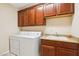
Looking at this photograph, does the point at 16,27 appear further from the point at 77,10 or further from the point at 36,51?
the point at 77,10

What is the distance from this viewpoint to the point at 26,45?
2.62 meters

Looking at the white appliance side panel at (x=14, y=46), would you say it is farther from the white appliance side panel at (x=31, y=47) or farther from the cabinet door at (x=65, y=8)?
the cabinet door at (x=65, y=8)

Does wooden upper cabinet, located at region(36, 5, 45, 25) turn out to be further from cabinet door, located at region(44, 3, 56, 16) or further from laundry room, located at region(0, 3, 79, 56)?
cabinet door, located at region(44, 3, 56, 16)

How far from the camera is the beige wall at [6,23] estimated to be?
9.90 ft

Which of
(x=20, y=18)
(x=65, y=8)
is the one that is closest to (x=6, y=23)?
(x=20, y=18)

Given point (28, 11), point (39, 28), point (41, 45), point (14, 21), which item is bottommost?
point (41, 45)

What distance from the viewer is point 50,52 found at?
224cm

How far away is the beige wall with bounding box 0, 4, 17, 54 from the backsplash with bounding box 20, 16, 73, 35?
76cm

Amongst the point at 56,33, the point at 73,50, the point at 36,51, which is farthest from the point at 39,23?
the point at 73,50

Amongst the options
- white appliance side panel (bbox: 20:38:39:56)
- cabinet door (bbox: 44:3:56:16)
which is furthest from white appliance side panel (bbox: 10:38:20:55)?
cabinet door (bbox: 44:3:56:16)

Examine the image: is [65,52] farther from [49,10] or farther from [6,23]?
[6,23]

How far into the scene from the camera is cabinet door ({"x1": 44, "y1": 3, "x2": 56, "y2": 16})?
96.2 inches

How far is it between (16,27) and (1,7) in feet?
2.65

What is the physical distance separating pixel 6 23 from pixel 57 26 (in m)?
1.56
